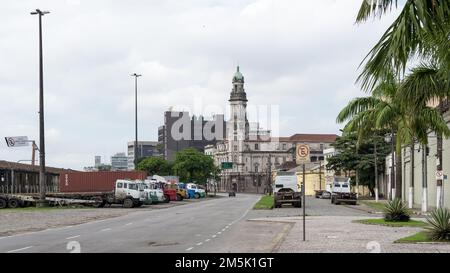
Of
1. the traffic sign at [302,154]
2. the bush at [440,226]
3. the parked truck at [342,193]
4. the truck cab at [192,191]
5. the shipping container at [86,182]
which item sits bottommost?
the truck cab at [192,191]

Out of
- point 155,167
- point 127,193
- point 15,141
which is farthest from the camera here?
point 155,167

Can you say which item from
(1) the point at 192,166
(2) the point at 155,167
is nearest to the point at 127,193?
(1) the point at 192,166

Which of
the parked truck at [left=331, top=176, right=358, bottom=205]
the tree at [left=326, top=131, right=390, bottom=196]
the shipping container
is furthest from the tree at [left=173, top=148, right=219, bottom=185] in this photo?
the shipping container

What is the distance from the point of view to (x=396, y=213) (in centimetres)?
2880

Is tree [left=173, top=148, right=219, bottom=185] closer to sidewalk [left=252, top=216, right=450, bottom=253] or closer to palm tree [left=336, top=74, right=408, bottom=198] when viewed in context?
palm tree [left=336, top=74, right=408, bottom=198]

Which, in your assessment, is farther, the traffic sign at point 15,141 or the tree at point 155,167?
the tree at point 155,167

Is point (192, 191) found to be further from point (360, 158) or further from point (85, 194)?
point (85, 194)

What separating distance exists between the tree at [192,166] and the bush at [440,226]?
319 ft

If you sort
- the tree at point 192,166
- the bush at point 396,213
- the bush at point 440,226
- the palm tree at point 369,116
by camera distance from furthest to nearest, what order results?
the tree at point 192,166 < the palm tree at point 369,116 < the bush at point 396,213 < the bush at point 440,226

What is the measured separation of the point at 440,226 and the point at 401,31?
1243 cm

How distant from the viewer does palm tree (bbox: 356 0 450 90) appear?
7.34 metres

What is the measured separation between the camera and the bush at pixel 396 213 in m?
28.8

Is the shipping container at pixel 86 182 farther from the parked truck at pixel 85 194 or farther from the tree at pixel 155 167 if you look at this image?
the tree at pixel 155 167

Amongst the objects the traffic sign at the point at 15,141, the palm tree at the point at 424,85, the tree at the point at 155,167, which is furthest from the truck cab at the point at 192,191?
the palm tree at the point at 424,85
